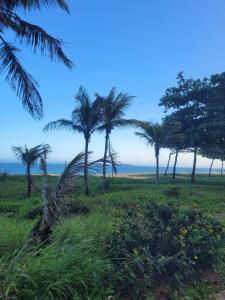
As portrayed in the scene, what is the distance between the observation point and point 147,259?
4914 mm

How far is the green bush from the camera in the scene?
475 cm

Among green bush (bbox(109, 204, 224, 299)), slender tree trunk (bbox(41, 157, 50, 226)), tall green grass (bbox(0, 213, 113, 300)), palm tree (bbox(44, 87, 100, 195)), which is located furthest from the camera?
palm tree (bbox(44, 87, 100, 195))

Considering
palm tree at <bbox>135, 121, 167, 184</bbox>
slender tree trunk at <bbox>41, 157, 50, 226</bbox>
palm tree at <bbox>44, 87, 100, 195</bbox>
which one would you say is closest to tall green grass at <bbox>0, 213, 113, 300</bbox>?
slender tree trunk at <bbox>41, 157, 50, 226</bbox>

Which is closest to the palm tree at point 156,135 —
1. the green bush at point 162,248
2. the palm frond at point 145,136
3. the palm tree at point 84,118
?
the palm frond at point 145,136

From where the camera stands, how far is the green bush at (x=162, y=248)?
4754 mm

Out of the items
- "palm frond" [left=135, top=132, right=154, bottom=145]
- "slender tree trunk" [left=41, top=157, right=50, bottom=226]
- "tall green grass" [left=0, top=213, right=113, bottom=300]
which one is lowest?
"tall green grass" [left=0, top=213, right=113, bottom=300]

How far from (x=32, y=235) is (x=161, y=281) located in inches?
71.5

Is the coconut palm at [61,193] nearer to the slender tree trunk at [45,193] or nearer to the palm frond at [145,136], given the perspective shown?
the slender tree trunk at [45,193]

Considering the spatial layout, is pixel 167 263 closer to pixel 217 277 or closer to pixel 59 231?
pixel 217 277

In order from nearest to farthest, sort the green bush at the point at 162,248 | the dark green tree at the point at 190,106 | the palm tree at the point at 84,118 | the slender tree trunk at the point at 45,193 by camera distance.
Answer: the green bush at the point at 162,248
the slender tree trunk at the point at 45,193
the palm tree at the point at 84,118
the dark green tree at the point at 190,106

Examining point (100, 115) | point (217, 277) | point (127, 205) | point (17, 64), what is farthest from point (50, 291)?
point (100, 115)

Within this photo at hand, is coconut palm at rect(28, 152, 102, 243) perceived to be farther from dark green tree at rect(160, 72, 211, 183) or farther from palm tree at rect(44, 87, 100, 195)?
dark green tree at rect(160, 72, 211, 183)

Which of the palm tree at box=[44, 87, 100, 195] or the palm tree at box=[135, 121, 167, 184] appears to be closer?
the palm tree at box=[44, 87, 100, 195]

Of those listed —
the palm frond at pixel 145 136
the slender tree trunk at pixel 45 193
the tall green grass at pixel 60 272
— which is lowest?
the tall green grass at pixel 60 272
